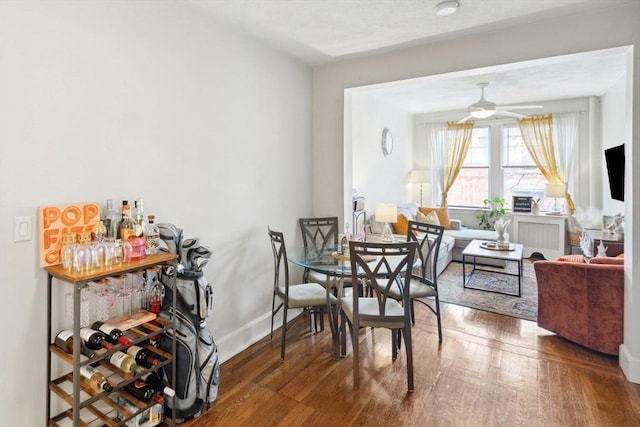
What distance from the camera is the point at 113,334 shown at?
1.80 metres

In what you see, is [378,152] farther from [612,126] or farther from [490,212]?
[612,126]

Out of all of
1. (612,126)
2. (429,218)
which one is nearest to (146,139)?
(429,218)

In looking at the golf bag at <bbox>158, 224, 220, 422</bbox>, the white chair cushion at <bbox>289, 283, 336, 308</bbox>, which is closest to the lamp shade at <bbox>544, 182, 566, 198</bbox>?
the white chair cushion at <bbox>289, 283, 336, 308</bbox>

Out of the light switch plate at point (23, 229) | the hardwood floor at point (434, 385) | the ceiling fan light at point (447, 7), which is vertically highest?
the ceiling fan light at point (447, 7)

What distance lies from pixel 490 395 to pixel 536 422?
11.8 inches

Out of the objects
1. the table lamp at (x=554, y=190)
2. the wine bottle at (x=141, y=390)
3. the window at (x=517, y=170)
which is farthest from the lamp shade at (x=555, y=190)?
the wine bottle at (x=141, y=390)

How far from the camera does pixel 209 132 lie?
2.63 meters

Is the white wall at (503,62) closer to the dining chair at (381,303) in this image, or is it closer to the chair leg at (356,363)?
the dining chair at (381,303)

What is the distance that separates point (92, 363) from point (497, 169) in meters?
7.03

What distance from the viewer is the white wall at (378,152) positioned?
5.15m

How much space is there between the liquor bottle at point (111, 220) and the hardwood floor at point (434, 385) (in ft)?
3.98

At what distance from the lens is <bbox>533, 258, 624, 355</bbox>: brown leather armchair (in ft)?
9.18

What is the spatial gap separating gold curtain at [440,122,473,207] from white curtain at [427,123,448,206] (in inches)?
3.2

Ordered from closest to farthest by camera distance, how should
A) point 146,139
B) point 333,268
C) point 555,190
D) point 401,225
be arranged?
1. point 146,139
2. point 333,268
3. point 401,225
4. point 555,190
